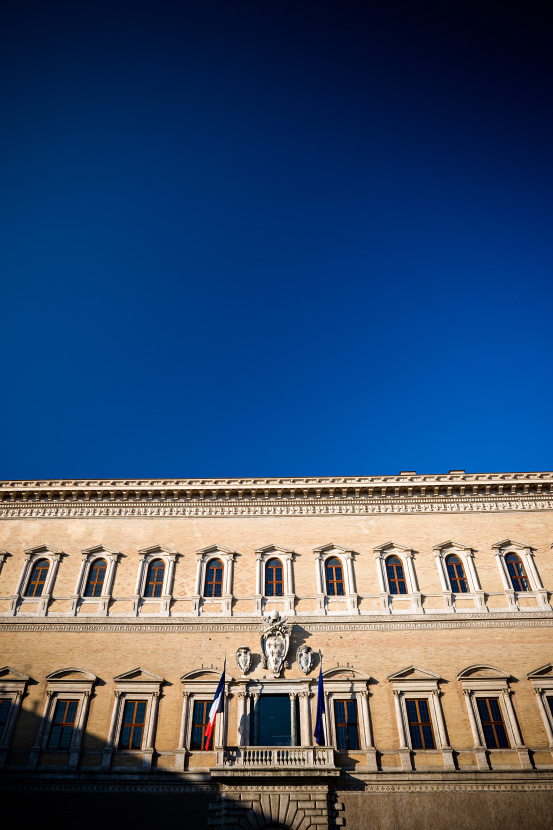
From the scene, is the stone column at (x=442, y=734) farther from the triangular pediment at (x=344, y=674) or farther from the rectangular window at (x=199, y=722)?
the rectangular window at (x=199, y=722)

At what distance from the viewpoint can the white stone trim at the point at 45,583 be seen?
20.7 meters

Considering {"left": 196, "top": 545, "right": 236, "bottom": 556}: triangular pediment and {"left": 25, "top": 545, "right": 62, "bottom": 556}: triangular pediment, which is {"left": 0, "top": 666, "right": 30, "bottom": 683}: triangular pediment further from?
{"left": 196, "top": 545, "right": 236, "bottom": 556}: triangular pediment

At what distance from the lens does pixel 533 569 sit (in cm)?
2112

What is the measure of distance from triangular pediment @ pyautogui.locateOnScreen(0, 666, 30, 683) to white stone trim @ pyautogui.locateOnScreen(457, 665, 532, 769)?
47.7 feet

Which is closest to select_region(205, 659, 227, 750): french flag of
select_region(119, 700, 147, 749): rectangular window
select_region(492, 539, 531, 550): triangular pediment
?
select_region(119, 700, 147, 749): rectangular window

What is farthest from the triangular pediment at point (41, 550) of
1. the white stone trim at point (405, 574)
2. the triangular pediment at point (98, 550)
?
the white stone trim at point (405, 574)

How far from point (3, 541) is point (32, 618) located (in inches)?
151

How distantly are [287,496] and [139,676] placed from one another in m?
8.52

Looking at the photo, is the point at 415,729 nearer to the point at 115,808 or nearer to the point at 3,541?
the point at 115,808

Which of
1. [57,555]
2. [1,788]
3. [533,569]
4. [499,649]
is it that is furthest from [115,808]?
[533,569]

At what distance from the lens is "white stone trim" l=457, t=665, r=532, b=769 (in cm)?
1744

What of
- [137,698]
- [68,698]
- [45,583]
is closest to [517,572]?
[137,698]

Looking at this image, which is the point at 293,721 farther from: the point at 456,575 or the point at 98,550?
the point at 98,550

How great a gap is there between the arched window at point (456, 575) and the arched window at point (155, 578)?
1081cm
